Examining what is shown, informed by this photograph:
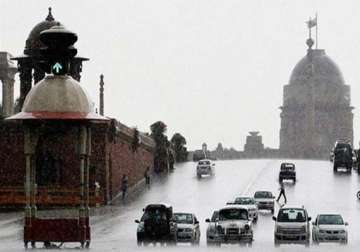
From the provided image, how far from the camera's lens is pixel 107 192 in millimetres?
65812

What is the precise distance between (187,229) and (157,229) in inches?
49.9

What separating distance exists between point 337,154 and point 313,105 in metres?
81.2

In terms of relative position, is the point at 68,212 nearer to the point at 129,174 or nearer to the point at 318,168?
the point at 129,174

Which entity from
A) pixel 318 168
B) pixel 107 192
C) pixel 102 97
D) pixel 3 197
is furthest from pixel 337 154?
pixel 3 197

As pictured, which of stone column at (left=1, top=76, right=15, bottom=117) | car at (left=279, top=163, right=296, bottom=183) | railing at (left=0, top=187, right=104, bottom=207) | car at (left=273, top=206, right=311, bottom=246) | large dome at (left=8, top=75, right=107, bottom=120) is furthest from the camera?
stone column at (left=1, top=76, right=15, bottom=117)

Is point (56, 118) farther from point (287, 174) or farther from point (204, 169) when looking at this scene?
point (204, 169)

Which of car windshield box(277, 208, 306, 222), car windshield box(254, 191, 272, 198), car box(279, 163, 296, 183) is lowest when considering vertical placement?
car windshield box(277, 208, 306, 222)

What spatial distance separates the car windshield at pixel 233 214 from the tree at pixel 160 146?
56129mm

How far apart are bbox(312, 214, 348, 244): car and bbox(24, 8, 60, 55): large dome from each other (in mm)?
36114

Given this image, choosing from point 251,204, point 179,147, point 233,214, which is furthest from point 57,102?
point 179,147

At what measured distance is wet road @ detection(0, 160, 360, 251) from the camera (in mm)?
38000

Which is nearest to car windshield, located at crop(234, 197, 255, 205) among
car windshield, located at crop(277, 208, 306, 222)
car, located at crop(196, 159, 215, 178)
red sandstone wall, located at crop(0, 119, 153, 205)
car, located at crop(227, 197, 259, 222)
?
car, located at crop(227, 197, 259, 222)

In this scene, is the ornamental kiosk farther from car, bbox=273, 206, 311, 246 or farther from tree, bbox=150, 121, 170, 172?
tree, bbox=150, 121, 170, 172

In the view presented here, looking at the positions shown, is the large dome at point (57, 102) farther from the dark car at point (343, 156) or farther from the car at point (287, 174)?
the dark car at point (343, 156)
